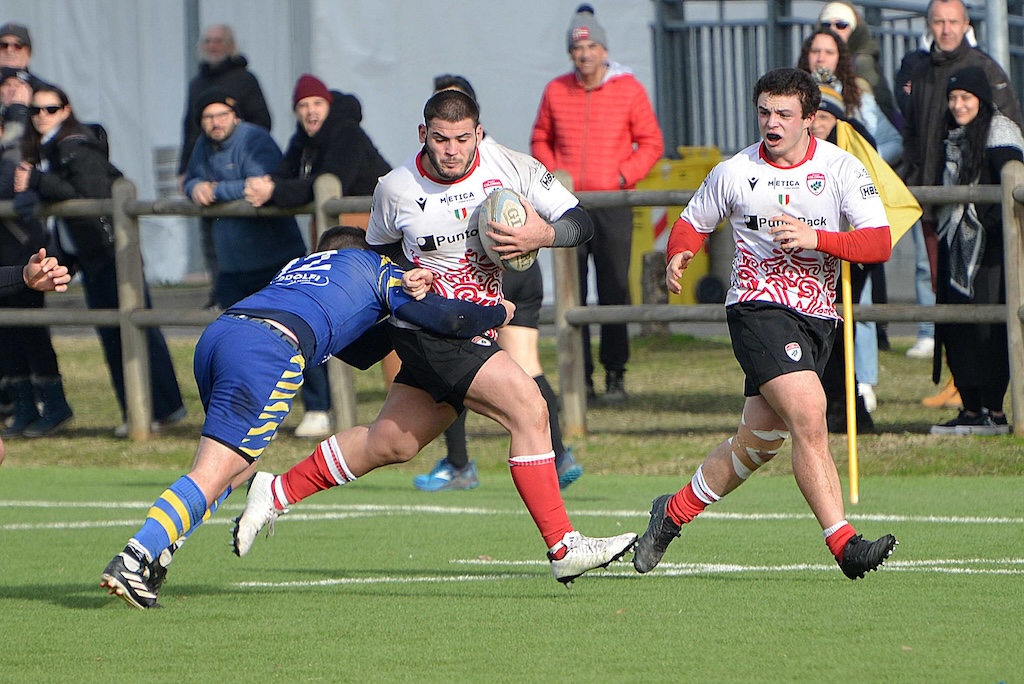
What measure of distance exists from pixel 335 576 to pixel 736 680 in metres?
2.56

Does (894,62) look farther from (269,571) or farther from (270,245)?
(269,571)

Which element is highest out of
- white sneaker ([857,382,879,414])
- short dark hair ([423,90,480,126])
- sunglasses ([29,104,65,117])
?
sunglasses ([29,104,65,117])

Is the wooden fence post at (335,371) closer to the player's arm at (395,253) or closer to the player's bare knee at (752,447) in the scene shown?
the player's arm at (395,253)

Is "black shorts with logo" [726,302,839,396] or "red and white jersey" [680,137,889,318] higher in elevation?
"red and white jersey" [680,137,889,318]

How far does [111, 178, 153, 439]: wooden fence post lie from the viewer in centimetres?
1191

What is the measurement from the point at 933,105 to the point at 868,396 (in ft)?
6.34

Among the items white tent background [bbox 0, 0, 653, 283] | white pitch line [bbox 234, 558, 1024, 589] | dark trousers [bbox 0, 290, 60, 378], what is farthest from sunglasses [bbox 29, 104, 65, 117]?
white pitch line [bbox 234, 558, 1024, 589]

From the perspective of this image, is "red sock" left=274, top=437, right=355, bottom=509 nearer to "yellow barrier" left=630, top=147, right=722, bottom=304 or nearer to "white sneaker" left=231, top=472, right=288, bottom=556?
"white sneaker" left=231, top=472, right=288, bottom=556

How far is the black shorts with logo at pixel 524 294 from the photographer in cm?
892

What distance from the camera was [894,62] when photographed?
18031mm

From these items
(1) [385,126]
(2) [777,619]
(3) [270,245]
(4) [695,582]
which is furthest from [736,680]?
(1) [385,126]

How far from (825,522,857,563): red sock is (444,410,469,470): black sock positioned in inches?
144

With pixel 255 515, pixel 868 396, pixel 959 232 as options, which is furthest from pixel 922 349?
pixel 255 515

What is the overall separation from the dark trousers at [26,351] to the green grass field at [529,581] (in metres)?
0.88
